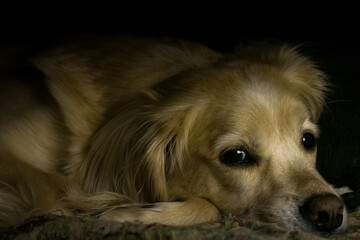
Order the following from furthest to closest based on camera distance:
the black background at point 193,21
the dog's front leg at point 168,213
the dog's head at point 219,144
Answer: the black background at point 193,21, the dog's head at point 219,144, the dog's front leg at point 168,213

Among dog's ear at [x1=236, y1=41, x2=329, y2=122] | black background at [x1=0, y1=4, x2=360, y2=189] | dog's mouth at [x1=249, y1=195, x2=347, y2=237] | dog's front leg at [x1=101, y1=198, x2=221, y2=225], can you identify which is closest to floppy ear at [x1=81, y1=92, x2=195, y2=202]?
dog's front leg at [x1=101, y1=198, x2=221, y2=225]

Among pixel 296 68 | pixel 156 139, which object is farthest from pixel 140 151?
pixel 296 68

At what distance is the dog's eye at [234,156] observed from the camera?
2479mm

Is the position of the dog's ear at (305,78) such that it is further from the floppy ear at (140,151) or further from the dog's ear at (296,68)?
the floppy ear at (140,151)

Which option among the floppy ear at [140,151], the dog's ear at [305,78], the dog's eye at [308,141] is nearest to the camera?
the floppy ear at [140,151]

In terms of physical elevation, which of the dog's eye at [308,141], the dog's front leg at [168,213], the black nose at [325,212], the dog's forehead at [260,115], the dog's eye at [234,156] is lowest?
the dog's front leg at [168,213]

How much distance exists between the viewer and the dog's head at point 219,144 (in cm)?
245

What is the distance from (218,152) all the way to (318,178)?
18.3 inches

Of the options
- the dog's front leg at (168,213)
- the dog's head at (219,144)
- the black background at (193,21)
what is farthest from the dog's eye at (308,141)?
the black background at (193,21)

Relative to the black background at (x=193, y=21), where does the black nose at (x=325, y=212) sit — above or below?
below

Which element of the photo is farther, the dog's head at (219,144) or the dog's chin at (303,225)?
the dog's head at (219,144)

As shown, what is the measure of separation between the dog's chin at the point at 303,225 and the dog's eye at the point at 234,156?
1.11 feet

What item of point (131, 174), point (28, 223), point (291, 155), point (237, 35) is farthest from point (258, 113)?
point (237, 35)

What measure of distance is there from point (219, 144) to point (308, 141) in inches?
21.3
